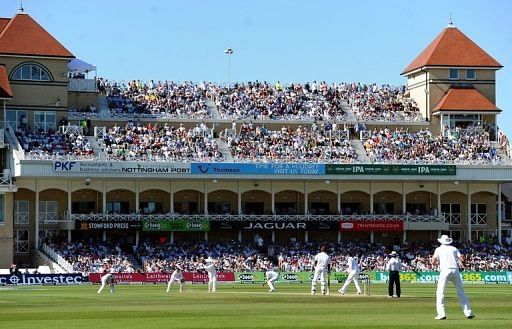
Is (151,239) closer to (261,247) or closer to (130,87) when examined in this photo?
(261,247)

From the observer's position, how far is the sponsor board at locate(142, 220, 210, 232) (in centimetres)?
7725

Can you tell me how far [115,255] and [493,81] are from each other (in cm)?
3410

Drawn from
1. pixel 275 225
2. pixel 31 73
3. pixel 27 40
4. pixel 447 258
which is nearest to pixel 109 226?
pixel 275 225

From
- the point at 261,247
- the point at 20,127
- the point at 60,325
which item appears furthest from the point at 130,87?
the point at 60,325

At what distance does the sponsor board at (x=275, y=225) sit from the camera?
79.1 metres

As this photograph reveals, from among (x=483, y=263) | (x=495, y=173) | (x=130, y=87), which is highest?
(x=130, y=87)

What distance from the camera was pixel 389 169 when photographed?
8050 centimetres

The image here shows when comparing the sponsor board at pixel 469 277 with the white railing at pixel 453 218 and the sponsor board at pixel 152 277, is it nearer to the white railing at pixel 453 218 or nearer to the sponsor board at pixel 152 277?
the sponsor board at pixel 152 277

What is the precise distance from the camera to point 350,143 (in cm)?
8381

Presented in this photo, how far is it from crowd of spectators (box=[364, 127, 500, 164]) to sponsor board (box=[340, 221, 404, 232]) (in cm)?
431

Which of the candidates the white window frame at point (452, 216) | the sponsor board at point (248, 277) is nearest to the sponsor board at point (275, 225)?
the white window frame at point (452, 216)

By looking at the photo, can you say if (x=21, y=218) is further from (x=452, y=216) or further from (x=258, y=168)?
(x=452, y=216)

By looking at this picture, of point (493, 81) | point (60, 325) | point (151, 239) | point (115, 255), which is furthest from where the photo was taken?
point (493, 81)

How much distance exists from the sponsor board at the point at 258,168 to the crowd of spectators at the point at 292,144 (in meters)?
0.88
